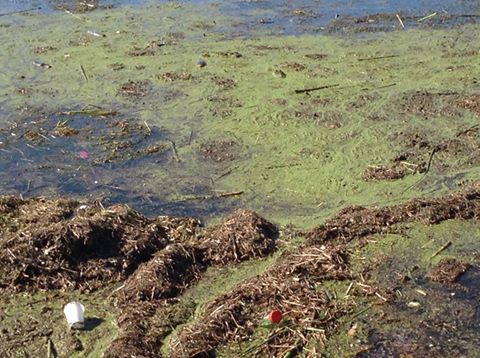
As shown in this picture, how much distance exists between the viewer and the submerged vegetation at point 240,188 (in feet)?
13.5

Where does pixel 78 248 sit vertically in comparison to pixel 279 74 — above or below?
below

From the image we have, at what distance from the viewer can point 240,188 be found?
5.83 m

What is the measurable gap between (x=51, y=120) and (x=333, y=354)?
428 cm

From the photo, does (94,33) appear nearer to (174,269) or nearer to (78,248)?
(78,248)

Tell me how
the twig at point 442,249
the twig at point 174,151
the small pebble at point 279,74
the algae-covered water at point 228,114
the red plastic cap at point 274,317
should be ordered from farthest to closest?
the small pebble at point 279,74, the twig at point 174,151, the algae-covered water at point 228,114, the twig at point 442,249, the red plastic cap at point 274,317

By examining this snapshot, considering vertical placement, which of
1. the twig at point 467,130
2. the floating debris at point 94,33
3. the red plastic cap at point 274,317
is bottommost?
the red plastic cap at point 274,317

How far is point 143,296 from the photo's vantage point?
14.3 ft

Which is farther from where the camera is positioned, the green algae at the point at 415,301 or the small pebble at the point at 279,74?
the small pebble at the point at 279,74

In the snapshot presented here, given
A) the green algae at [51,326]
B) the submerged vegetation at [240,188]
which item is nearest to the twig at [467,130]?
the submerged vegetation at [240,188]

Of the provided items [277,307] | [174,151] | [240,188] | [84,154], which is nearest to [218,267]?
[277,307]

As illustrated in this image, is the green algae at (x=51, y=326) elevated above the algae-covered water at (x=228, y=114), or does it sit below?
below

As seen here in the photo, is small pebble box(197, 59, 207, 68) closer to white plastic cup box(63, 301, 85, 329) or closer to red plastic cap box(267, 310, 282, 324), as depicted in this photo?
white plastic cup box(63, 301, 85, 329)

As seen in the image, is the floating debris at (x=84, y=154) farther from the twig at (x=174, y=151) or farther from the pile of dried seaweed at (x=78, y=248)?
the pile of dried seaweed at (x=78, y=248)

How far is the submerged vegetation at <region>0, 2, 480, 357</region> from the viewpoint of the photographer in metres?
4.12
